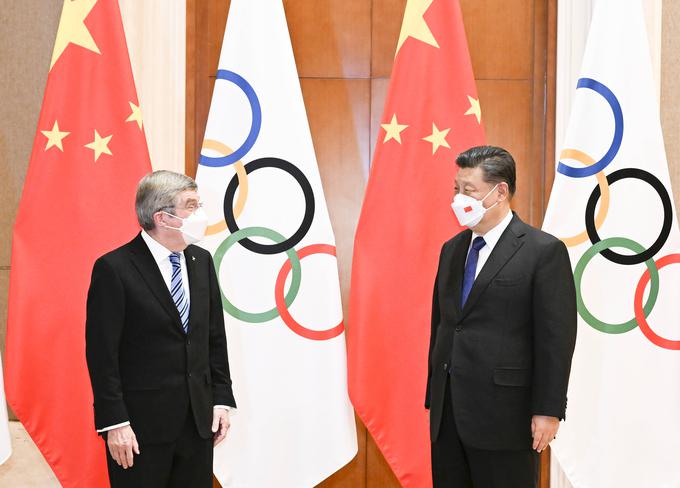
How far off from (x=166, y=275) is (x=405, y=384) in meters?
1.20

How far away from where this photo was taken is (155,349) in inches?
88.0

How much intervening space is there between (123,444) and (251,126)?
147cm

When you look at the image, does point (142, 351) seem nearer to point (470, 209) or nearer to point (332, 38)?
point (470, 209)

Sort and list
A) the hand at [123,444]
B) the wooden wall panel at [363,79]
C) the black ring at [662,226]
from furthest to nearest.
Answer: the wooden wall panel at [363,79], the black ring at [662,226], the hand at [123,444]

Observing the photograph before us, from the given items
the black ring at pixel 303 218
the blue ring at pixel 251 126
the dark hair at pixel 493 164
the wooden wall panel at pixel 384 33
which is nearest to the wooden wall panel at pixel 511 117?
the wooden wall panel at pixel 384 33

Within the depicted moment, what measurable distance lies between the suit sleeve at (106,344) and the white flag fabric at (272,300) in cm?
89

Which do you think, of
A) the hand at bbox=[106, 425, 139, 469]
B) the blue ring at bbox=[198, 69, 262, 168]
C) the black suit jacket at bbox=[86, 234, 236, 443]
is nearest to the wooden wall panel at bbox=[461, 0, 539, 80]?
the blue ring at bbox=[198, 69, 262, 168]

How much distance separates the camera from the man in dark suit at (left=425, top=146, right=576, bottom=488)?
2184 mm

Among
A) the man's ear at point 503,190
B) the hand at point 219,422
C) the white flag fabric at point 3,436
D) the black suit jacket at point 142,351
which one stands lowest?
the hand at point 219,422

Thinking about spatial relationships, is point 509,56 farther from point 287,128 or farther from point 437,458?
point 437,458

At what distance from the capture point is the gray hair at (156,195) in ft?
7.42

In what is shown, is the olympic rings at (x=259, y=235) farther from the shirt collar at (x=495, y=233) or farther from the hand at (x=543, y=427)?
the hand at (x=543, y=427)

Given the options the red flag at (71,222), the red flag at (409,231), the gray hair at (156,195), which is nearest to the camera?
the gray hair at (156,195)

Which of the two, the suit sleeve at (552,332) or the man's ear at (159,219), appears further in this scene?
the man's ear at (159,219)
